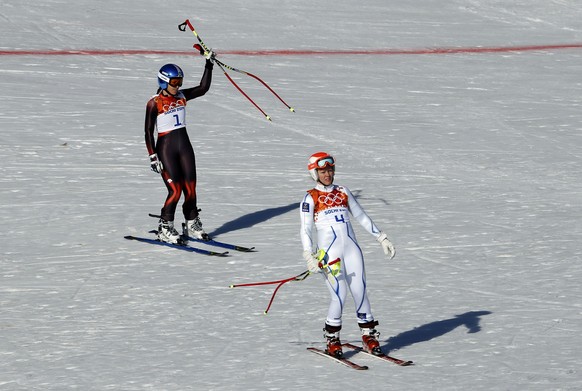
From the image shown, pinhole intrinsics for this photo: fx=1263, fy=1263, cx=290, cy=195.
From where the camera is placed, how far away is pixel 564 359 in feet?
30.9


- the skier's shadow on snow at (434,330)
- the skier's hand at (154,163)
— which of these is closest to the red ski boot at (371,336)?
the skier's shadow on snow at (434,330)

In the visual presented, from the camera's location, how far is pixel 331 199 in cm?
936

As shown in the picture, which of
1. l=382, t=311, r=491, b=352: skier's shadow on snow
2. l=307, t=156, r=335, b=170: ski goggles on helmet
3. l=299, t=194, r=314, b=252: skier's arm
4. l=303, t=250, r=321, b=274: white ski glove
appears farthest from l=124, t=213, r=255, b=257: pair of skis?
l=303, t=250, r=321, b=274: white ski glove

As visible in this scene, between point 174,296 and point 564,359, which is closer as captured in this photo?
point 564,359

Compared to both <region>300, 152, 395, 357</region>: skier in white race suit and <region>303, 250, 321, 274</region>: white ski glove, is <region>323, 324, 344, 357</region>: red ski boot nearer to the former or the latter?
<region>300, 152, 395, 357</region>: skier in white race suit

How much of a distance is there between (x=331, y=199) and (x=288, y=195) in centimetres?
621

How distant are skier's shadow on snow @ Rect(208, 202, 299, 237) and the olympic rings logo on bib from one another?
458 centimetres

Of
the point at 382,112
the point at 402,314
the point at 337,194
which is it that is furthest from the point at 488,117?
the point at 337,194

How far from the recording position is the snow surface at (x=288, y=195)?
31.6ft

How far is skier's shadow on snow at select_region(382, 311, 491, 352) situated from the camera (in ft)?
32.6

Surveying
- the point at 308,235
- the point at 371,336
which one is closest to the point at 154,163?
the point at 308,235

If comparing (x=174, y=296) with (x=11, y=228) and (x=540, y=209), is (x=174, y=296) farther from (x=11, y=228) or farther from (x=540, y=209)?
(x=540, y=209)

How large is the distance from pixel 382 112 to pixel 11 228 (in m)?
8.18

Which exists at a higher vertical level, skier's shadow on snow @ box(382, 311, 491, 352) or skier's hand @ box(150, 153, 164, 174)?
skier's hand @ box(150, 153, 164, 174)
